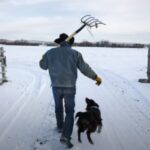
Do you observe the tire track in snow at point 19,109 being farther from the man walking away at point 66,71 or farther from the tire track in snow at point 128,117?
the tire track in snow at point 128,117

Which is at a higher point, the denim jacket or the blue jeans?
the denim jacket

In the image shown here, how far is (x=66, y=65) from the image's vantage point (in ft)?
18.6

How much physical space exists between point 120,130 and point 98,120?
95 cm

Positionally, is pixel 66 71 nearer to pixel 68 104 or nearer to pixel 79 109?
pixel 68 104

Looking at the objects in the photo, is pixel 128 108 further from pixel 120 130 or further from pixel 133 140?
pixel 133 140

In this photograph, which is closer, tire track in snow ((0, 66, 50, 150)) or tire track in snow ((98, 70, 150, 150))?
tire track in snow ((98, 70, 150, 150))

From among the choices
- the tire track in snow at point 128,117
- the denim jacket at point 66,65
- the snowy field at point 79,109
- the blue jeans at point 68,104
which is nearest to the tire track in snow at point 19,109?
the snowy field at point 79,109

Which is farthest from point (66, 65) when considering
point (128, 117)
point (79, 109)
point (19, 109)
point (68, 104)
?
point (19, 109)

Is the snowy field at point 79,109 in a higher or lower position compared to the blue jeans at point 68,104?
lower

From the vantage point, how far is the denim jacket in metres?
5.66

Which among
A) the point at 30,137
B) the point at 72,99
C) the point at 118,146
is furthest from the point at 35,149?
the point at 118,146

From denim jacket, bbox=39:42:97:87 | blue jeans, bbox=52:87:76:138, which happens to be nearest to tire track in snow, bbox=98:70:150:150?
blue jeans, bbox=52:87:76:138

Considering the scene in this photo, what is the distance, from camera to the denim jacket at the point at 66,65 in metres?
5.66

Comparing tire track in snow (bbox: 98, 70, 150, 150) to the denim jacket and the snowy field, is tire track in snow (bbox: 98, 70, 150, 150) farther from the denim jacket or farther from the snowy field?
the denim jacket
